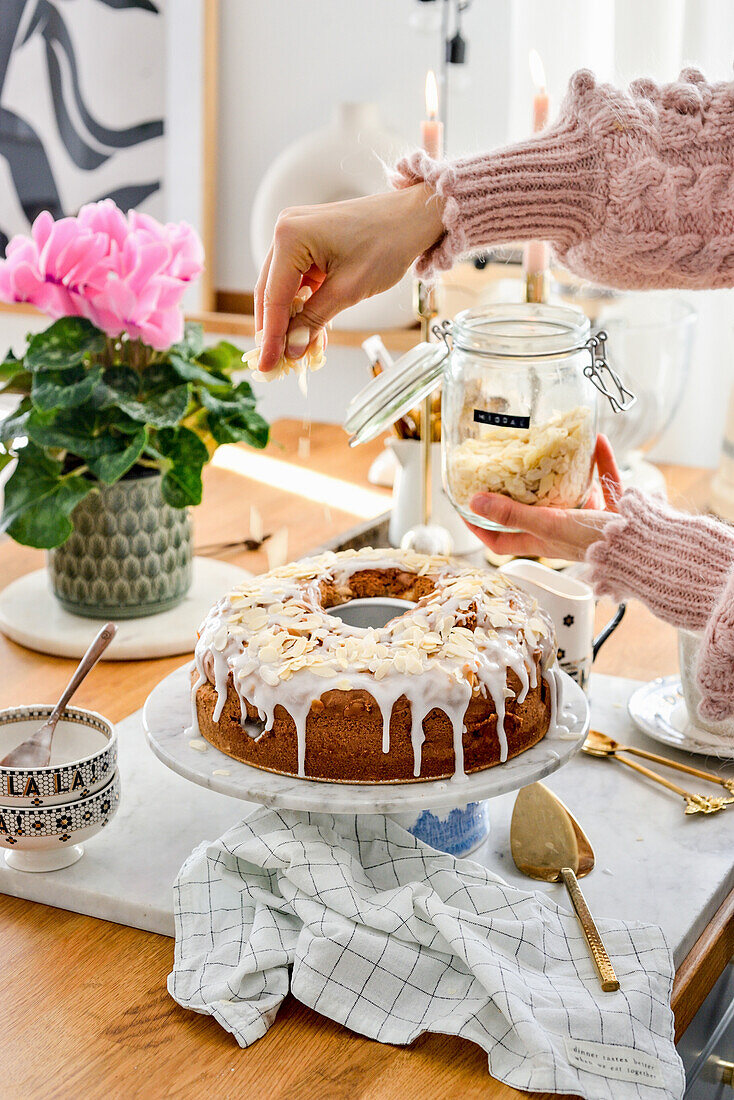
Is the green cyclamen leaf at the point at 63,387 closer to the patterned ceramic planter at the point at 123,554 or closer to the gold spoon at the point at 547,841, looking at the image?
the patterned ceramic planter at the point at 123,554

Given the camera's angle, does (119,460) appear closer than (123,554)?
Yes

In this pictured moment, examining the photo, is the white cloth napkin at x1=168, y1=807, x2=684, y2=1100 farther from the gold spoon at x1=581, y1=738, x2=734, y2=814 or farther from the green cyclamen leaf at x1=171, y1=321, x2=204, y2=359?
the green cyclamen leaf at x1=171, y1=321, x2=204, y2=359

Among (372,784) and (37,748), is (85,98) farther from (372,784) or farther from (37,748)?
(372,784)

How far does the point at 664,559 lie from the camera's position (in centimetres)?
94

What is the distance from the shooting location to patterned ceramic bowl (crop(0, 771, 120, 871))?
2.63ft

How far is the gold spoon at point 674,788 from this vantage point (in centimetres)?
95

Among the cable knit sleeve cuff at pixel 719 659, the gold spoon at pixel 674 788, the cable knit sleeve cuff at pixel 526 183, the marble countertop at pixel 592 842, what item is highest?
the cable knit sleeve cuff at pixel 526 183

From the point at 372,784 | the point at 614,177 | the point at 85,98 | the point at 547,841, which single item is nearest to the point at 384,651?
the point at 372,784

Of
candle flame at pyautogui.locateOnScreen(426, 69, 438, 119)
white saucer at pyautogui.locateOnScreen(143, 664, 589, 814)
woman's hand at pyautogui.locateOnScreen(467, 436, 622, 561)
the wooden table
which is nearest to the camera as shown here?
the wooden table

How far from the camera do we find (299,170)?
218 cm

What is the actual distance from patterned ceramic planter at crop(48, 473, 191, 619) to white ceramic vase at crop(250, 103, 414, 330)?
1017 mm

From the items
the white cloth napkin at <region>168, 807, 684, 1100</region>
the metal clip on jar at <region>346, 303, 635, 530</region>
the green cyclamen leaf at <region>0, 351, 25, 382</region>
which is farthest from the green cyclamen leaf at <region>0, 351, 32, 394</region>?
the white cloth napkin at <region>168, 807, 684, 1100</region>

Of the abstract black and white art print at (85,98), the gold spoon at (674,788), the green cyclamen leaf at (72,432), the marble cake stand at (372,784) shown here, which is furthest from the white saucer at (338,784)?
the abstract black and white art print at (85,98)

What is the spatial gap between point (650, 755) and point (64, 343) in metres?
0.72
